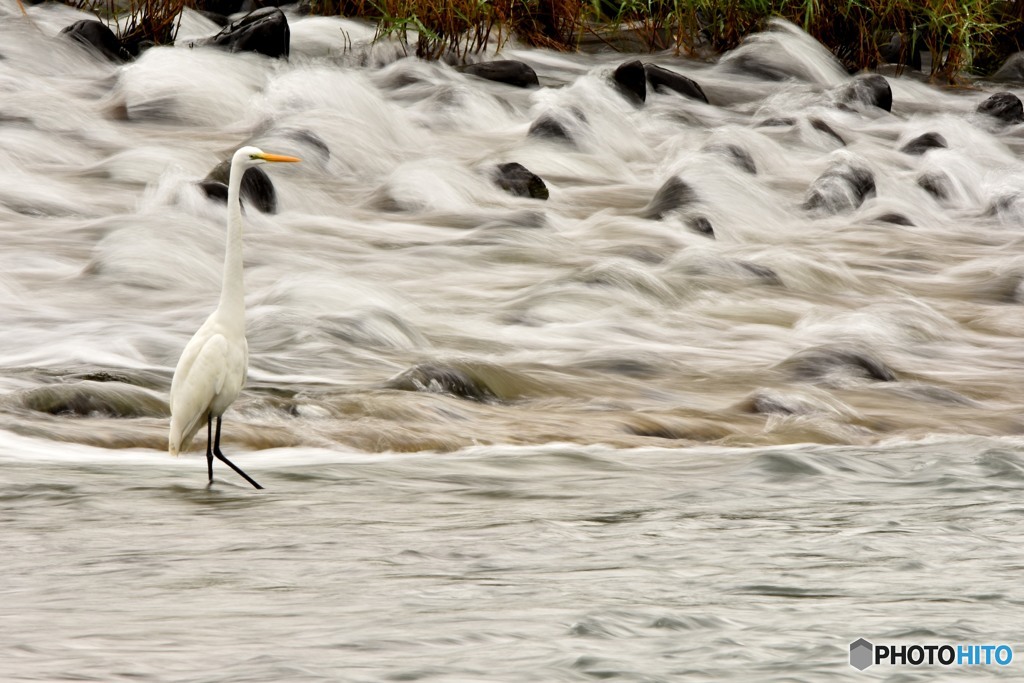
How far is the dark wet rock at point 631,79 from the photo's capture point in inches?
432

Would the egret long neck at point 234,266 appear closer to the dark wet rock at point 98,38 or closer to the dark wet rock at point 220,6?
the dark wet rock at point 98,38

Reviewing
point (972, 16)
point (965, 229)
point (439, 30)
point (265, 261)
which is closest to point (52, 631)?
point (265, 261)

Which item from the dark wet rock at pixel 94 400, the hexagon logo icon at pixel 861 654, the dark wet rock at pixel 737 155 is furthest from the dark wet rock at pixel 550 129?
the hexagon logo icon at pixel 861 654

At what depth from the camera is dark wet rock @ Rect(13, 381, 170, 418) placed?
182 inches

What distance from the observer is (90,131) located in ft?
30.3

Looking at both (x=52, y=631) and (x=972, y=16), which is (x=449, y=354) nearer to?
(x=52, y=631)

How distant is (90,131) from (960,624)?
760cm

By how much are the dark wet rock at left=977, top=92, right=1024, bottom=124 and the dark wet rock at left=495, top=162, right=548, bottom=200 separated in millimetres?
4523

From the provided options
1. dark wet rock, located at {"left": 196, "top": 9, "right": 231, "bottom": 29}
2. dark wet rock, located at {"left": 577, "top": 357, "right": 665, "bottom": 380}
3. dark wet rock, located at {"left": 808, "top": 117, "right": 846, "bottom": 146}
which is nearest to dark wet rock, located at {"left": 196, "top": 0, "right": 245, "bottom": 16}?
dark wet rock, located at {"left": 196, "top": 9, "right": 231, "bottom": 29}

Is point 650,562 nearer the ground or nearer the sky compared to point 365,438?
nearer the sky

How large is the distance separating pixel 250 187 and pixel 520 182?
5.54 ft

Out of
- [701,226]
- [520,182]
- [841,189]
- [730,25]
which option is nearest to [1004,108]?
[730,25]

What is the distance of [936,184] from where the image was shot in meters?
9.95

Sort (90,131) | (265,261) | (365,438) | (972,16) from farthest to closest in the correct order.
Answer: (972,16)
(90,131)
(265,261)
(365,438)
